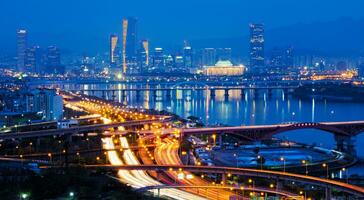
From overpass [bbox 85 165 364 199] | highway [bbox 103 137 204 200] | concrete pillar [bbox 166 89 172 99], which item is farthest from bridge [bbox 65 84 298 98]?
overpass [bbox 85 165 364 199]

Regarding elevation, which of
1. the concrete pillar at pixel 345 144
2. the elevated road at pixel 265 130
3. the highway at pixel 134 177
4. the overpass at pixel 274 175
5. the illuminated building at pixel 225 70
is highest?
the illuminated building at pixel 225 70

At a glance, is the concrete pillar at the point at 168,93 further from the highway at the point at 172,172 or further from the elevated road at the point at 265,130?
the highway at the point at 172,172

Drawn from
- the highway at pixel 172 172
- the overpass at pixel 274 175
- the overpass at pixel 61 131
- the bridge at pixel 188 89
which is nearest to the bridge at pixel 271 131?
the highway at pixel 172 172

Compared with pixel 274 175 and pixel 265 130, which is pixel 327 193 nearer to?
pixel 274 175

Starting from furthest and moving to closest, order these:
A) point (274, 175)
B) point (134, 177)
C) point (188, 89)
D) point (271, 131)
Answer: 1. point (188, 89)
2. point (271, 131)
3. point (134, 177)
4. point (274, 175)

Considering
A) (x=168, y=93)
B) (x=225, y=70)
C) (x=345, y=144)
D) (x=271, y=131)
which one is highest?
(x=225, y=70)

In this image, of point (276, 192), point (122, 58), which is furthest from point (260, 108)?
point (122, 58)

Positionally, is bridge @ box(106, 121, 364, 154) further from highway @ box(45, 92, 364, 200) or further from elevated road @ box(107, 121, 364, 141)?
highway @ box(45, 92, 364, 200)

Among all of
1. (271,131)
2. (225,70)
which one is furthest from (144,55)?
(271,131)

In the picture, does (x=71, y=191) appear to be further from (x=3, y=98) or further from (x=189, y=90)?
(x=189, y=90)

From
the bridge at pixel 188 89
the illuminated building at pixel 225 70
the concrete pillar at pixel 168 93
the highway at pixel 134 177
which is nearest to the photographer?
the highway at pixel 134 177

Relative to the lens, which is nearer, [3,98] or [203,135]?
[203,135]
